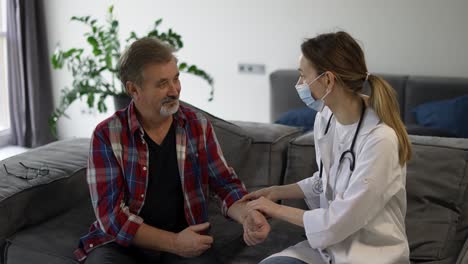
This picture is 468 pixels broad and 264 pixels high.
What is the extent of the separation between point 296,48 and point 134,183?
2.40 metres

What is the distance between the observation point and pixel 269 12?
13.1ft

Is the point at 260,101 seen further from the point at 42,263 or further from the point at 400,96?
the point at 42,263

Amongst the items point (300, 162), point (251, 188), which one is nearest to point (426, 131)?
point (300, 162)

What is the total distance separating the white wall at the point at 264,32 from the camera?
357 cm

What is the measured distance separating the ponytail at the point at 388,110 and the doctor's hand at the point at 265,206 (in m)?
0.42

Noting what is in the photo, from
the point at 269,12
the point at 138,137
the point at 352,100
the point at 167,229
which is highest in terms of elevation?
the point at 269,12

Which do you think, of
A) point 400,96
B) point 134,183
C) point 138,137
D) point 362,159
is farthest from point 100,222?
point 400,96

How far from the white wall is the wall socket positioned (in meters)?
0.04

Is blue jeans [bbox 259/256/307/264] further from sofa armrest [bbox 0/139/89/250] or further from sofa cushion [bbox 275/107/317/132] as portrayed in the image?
sofa cushion [bbox 275/107/317/132]

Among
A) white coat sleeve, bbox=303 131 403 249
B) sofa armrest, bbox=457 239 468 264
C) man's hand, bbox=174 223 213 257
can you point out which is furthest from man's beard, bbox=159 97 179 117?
sofa armrest, bbox=457 239 468 264

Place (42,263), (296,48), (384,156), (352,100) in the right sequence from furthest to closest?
(296,48), (42,263), (352,100), (384,156)

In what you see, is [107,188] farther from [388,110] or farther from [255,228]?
[388,110]

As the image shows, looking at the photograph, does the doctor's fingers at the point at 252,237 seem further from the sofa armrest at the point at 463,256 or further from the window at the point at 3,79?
the window at the point at 3,79

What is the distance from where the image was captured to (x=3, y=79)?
191 inches
